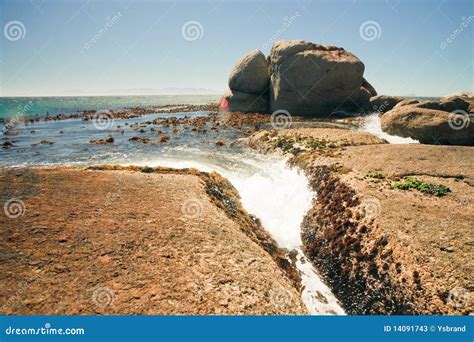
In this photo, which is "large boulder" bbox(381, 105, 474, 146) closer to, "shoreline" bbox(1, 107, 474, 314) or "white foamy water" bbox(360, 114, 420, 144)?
"white foamy water" bbox(360, 114, 420, 144)

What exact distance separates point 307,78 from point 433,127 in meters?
23.1

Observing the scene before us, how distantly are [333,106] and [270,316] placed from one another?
137 feet

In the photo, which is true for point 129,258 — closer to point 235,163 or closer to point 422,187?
point 422,187

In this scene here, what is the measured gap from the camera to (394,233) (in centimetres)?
909

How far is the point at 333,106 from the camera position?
43125mm

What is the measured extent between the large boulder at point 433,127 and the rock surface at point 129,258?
58.8ft

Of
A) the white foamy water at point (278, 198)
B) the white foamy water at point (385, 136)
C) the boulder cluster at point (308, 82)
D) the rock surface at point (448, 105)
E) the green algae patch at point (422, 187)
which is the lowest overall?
the white foamy water at point (278, 198)

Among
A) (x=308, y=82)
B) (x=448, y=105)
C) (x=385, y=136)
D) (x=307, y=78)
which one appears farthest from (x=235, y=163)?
(x=448, y=105)

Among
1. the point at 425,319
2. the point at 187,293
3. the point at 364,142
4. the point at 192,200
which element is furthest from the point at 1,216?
the point at 364,142

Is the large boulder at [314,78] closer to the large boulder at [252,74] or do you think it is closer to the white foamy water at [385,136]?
the large boulder at [252,74]

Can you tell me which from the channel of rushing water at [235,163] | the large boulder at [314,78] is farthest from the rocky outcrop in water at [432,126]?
the large boulder at [314,78]

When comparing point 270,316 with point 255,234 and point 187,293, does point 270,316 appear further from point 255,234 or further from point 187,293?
point 255,234

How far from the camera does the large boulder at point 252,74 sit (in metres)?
48.1

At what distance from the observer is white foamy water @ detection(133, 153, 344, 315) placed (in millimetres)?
9172
